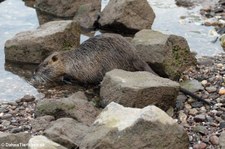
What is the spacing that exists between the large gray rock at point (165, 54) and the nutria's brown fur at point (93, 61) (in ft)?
0.75

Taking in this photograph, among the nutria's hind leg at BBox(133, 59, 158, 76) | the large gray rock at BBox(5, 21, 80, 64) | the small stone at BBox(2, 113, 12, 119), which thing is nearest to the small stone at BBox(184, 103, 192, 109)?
the nutria's hind leg at BBox(133, 59, 158, 76)

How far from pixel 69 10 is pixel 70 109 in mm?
4303

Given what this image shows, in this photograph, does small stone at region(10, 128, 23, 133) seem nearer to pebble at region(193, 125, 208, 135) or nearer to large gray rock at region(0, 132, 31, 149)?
large gray rock at region(0, 132, 31, 149)

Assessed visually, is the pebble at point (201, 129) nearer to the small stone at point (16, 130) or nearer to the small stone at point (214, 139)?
the small stone at point (214, 139)

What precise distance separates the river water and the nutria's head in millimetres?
194

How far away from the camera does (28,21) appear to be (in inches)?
366

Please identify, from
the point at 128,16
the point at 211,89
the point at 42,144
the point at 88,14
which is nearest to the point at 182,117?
the point at 211,89

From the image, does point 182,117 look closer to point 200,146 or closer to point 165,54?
point 200,146

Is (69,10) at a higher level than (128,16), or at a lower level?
lower

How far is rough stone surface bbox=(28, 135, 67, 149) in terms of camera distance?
4.46m

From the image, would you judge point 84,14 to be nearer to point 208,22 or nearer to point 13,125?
point 208,22

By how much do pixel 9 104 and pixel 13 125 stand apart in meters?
0.63

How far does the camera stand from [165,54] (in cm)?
685

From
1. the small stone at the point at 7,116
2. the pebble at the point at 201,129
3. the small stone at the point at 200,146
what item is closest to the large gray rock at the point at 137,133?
the small stone at the point at 200,146
